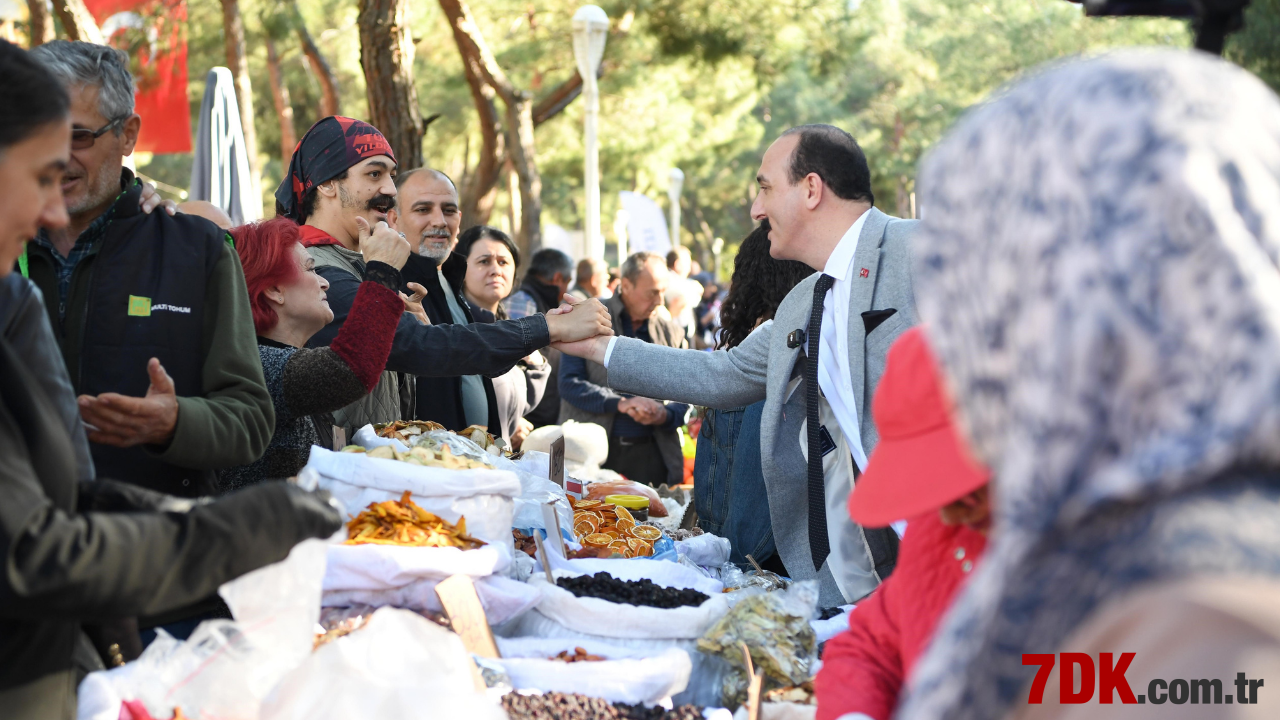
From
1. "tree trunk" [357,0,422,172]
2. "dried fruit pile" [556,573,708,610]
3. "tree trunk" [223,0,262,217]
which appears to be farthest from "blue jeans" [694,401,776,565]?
"tree trunk" [223,0,262,217]

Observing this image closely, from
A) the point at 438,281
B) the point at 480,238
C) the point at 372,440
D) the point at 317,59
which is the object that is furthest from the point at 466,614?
the point at 317,59

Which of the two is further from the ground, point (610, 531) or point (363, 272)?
point (363, 272)

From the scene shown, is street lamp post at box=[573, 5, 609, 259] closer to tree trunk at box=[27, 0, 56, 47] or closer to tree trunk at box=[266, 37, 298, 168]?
tree trunk at box=[27, 0, 56, 47]

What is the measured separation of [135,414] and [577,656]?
1.10m

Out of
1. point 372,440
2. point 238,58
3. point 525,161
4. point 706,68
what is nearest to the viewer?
point 372,440

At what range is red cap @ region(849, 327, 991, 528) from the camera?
3.84 ft

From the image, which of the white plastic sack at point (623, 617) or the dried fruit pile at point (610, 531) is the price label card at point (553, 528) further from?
the white plastic sack at point (623, 617)

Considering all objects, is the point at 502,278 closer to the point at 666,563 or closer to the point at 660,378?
the point at 660,378

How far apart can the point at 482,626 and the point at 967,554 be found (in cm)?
122

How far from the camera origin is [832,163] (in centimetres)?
342

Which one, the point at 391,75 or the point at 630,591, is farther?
the point at 391,75

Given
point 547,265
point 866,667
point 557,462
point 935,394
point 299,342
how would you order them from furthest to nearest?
point 547,265 → point 557,462 → point 299,342 → point 866,667 → point 935,394

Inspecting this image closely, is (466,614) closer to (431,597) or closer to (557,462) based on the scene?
(431,597)

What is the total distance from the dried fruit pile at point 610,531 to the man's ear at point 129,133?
63.9 inches
